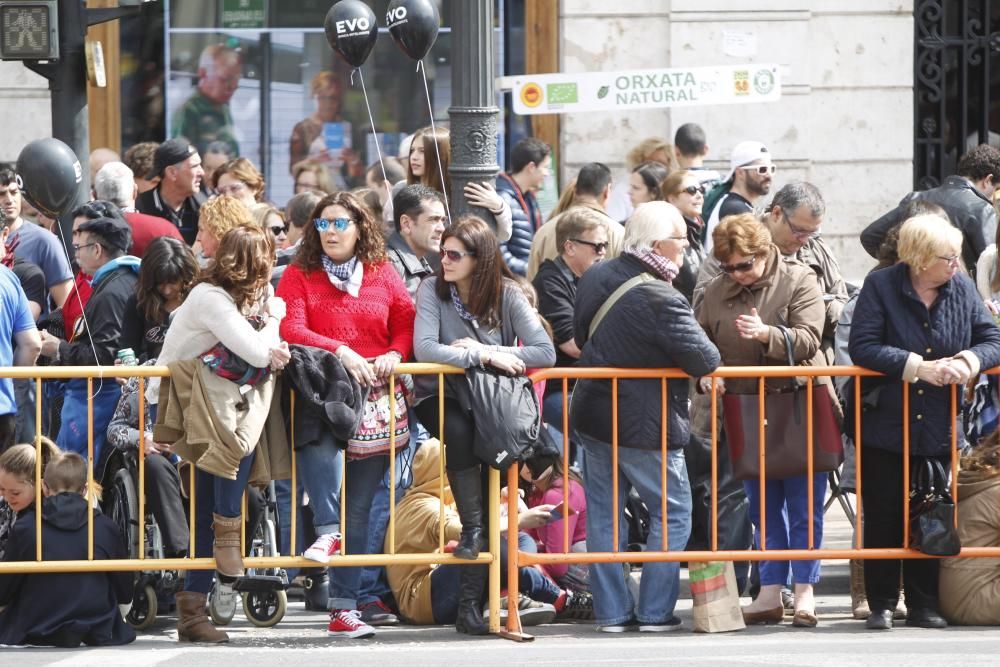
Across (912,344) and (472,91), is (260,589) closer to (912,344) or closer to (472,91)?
(472,91)

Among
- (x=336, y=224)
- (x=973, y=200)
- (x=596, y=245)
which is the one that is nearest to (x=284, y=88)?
(x=596, y=245)

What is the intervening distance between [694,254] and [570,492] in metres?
1.88

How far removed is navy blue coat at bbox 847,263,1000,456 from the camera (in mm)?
8164

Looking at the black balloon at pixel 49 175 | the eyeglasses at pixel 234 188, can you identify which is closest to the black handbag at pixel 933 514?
the black balloon at pixel 49 175

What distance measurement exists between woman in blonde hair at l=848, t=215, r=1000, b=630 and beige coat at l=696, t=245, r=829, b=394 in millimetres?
262

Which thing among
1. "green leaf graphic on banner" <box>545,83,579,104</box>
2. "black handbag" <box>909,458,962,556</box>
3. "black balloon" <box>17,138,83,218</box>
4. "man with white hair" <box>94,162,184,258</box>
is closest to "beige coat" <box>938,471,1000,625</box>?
"black handbag" <box>909,458,962,556</box>

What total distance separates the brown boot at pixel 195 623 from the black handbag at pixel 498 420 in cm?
138

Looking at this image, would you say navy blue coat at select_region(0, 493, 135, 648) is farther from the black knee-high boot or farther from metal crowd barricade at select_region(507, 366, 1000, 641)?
metal crowd barricade at select_region(507, 366, 1000, 641)

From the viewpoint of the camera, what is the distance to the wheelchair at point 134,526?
27.6ft

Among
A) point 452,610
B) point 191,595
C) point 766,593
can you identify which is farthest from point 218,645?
point 766,593

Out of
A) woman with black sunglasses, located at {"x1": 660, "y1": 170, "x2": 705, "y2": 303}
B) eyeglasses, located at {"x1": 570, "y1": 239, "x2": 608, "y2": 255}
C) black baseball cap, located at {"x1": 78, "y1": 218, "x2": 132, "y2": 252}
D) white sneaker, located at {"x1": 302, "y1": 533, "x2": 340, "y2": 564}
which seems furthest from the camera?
woman with black sunglasses, located at {"x1": 660, "y1": 170, "x2": 705, "y2": 303}

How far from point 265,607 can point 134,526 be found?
711 millimetres

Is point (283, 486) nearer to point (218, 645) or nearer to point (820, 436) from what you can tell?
point (218, 645)

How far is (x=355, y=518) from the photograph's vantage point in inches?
318
